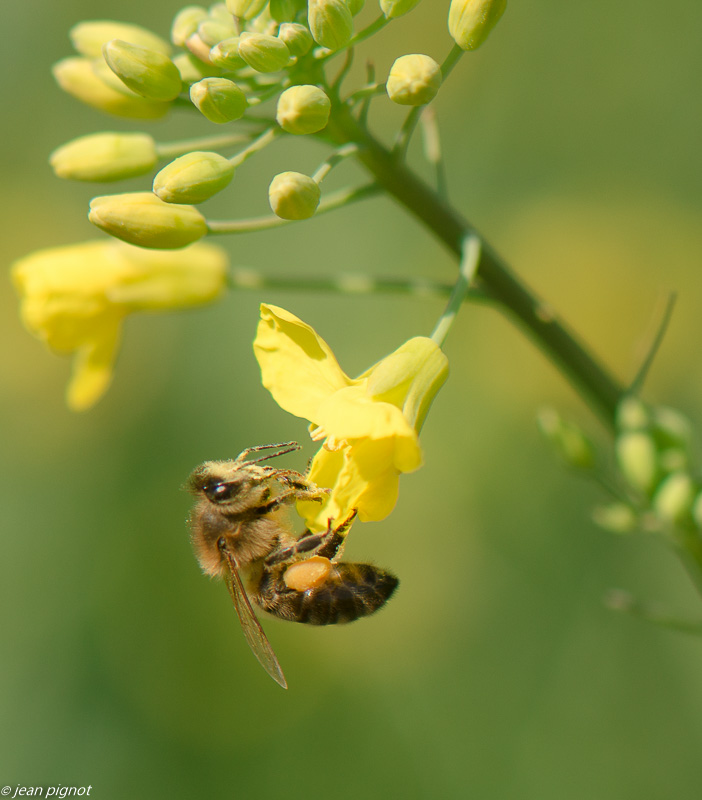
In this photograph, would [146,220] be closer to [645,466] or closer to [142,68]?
[142,68]

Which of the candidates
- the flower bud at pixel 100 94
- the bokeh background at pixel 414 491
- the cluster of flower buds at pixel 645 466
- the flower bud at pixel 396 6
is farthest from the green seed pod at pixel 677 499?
the bokeh background at pixel 414 491

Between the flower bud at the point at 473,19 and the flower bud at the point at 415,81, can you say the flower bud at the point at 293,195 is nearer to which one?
the flower bud at the point at 415,81

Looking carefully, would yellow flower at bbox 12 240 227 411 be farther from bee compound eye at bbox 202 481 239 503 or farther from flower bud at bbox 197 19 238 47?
flower bud at bbox 197 19 238 47

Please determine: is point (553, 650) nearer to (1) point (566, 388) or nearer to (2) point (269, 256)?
(1) point (566, 388)

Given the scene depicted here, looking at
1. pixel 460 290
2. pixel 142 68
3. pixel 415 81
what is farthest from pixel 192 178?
pixel 460 290

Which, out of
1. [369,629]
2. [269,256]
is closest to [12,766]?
[369,629]

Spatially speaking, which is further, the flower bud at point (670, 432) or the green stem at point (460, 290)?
the flower bud at point (670, 432)
